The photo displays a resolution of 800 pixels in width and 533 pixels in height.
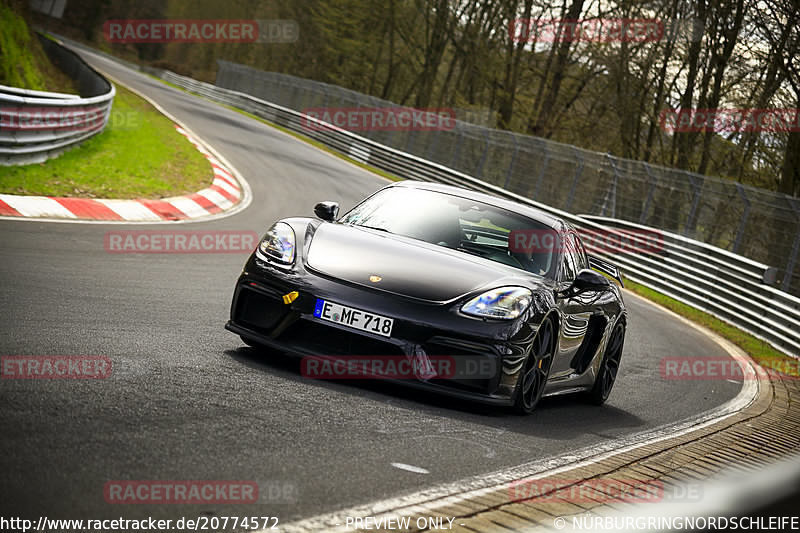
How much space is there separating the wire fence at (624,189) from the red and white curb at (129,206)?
9.60m

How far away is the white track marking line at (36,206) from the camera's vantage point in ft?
37.9

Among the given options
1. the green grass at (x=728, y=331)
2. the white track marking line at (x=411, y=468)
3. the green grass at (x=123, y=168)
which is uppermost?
the white track marking line at (x=411, y=468)

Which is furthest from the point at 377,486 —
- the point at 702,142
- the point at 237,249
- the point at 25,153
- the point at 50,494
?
the point at 702,142

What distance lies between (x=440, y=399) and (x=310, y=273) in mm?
1152

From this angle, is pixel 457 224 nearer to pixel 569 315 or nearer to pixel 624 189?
pixel 569 315

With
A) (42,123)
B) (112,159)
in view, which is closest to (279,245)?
(42,123)

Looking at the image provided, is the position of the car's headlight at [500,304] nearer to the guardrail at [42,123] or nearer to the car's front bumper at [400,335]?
the car's front bumper at [400,335]

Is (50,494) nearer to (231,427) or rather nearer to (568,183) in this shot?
(231,427)

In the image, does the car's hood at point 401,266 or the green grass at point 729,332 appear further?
the green grass at point 729,332

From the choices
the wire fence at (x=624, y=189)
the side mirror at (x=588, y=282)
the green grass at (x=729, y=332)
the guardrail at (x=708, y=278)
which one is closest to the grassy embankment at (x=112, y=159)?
the side mirror at (x=588, y=282)

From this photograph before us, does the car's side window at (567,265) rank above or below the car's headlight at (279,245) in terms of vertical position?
above

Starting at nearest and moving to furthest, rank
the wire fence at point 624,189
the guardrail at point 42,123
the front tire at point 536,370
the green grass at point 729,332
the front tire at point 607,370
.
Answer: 1. the front tire at point 536,370
2. the front tire at point 607,370
3. the guardrail at point 42,123
4. the green grass at point 729,332
5. the wire fence at point 624,189

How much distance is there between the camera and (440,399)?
21.3 ft

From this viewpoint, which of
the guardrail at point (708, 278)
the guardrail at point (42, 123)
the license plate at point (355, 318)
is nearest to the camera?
the license plate at point (355, 318)
